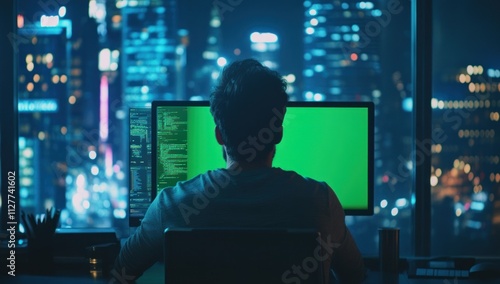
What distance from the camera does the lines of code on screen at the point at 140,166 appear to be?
7.24 ft

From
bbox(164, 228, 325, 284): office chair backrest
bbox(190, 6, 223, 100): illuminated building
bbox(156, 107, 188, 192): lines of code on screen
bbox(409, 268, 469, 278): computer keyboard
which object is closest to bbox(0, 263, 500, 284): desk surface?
bbox(409, 268, 469, 278): computer keyboard

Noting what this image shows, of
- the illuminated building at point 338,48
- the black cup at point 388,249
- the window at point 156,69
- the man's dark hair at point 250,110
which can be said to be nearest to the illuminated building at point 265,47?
the window at point 156,69

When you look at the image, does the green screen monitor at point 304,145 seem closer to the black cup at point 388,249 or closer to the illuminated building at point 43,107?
the black cup at point 388,249

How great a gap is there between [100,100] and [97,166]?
34 centimetres

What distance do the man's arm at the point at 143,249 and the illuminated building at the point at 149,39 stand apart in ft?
4.82

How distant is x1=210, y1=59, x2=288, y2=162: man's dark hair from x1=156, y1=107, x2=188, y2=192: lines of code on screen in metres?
0.63

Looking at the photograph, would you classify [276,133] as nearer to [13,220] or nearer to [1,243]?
[1,243]

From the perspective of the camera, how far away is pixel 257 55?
9.56 feet

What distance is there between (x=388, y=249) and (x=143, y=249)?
99cm

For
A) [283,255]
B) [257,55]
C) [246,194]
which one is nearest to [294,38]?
[257,55]

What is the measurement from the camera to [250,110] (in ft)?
4.90

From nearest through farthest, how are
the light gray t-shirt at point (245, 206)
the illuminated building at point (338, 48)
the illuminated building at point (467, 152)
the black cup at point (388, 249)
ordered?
the light gray t-shirt at point (245, 206)
the black cup at point (388, 249)
the illuminated building at point (467, 152)
the illuminated building at point (338, 48)

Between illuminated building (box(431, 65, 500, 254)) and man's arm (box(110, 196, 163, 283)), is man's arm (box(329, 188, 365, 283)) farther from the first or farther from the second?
illuminated building (box(431, 65, 500, 254))

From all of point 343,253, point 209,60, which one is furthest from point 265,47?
point 343,253
